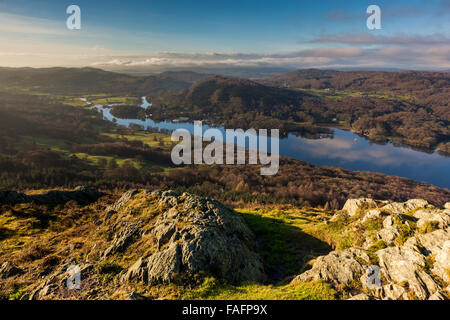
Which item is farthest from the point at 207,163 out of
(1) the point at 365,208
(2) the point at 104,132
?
(1) the point at 365,208

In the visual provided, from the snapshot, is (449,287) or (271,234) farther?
(271,234)

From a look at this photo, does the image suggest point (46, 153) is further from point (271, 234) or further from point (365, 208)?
point (365, 208)

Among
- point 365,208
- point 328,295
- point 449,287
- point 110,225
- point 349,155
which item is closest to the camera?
point 449,287

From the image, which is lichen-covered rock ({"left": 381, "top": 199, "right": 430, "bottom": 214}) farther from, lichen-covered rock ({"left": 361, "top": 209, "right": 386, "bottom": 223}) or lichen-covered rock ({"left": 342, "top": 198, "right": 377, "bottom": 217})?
lichen-covered rock ({"left": 342, "top": 198, "right": 377, "bottom": 217})

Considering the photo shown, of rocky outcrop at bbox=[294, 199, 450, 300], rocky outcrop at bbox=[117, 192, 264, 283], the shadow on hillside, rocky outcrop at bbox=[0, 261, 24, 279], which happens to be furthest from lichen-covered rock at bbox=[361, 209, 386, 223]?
rocky outcrop at bbox=[0, 261, 24, 279]

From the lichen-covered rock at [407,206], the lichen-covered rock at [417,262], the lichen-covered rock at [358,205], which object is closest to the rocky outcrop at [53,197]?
the lichen-covered rock at [417,262]

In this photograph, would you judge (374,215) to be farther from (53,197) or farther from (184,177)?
(184,177)

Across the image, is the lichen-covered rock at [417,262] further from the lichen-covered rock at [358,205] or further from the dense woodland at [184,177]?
the dense woodland at [184,177]
